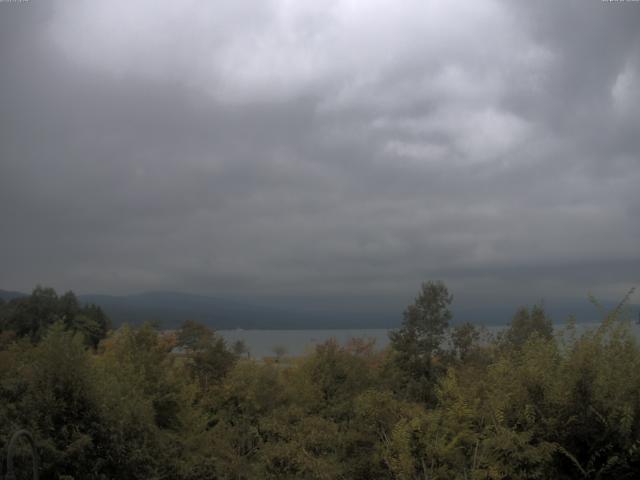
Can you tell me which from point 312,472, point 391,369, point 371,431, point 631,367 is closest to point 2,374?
point 312,472

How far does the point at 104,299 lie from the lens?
9744cm

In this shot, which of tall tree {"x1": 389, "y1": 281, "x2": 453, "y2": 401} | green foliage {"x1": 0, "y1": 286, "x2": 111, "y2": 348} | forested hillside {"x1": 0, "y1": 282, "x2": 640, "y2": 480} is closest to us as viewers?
forested hillside {"x1": 0, "y1": 282, "x2": 640, "y2": 480}

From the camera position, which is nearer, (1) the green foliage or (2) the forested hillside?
(2) the forested hillside

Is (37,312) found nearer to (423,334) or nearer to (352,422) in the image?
(423,334)

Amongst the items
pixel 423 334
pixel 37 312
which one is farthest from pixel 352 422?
pixel 37 312

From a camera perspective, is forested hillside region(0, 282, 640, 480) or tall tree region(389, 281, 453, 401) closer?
forested hillside region(0, 282, 640, 480)

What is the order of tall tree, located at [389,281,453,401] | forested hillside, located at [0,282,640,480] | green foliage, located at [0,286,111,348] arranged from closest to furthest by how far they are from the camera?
forested hillside, located at [0,282,640,480]
tall tree, located at [389,281,453,401]
green foliage, located at [0,286,111,348]

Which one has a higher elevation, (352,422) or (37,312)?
(37,312)

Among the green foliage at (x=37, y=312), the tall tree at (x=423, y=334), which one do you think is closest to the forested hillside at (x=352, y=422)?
the tall tree at (x=423, y=334)

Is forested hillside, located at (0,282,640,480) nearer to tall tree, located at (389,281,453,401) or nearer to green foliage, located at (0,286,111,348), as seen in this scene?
tall tree, located at (389,281,453,401)

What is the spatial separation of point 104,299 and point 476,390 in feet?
308

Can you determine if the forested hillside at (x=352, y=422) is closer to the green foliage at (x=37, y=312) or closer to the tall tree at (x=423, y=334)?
the tall tree at (x=423, y=334)

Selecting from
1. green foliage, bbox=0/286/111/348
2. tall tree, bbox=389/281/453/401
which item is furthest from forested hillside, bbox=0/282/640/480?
green foliage, bbox=0/286/111/348

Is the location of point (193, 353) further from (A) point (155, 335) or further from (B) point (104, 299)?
(B) point (104, 299)
